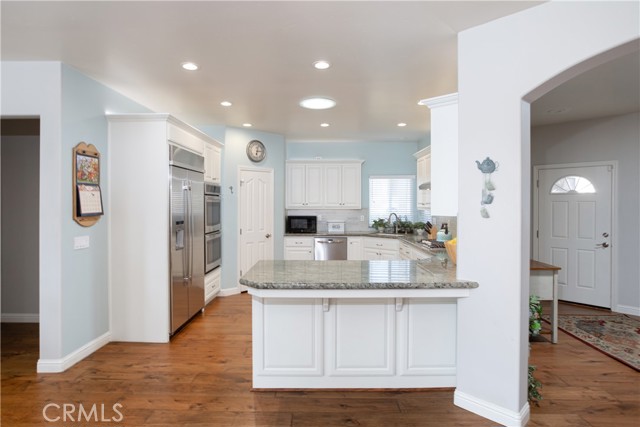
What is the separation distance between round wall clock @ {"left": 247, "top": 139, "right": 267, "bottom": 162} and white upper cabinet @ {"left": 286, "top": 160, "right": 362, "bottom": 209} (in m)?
0.69

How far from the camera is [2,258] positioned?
423 cm

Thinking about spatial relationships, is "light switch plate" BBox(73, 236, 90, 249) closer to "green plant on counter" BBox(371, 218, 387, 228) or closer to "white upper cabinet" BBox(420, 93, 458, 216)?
"white upper cabinet" BBox(420, 93, 458, 216)

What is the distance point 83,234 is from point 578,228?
609 centimetres

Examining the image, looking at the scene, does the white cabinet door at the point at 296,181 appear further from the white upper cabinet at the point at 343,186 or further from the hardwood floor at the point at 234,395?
the hardwood floor at the point at 234,395

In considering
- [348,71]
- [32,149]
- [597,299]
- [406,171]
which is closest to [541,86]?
[348,71]

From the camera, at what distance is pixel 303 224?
6383 mm

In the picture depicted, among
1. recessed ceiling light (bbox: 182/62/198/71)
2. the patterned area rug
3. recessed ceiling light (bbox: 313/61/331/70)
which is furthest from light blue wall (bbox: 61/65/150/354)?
the patterned area rug

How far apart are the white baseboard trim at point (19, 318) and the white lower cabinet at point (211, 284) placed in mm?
1942

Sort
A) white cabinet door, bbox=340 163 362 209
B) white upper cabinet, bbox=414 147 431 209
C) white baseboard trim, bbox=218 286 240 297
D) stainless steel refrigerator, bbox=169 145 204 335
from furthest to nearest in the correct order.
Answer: white cabinet door, bbox=340 163 362 209
white baseboard trim, bbox=218 286 240 297
white upper cabinet, bbox=414 147 431 209
stainless steel refrigerator, bbox=169 145 204 335

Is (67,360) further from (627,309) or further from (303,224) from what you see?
(627,309)

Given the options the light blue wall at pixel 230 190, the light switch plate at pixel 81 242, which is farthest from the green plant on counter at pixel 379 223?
the light switch plate at pixel 81 242

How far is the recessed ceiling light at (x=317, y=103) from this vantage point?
4.07m

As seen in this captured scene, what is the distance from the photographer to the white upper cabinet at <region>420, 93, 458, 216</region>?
256 cm

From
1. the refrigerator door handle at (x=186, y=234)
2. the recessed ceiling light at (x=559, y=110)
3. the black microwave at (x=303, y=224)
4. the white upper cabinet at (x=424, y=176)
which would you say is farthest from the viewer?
the black microwave at (x=303, y=224)
